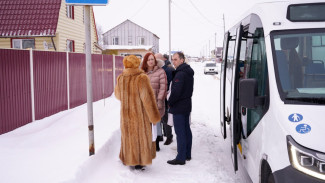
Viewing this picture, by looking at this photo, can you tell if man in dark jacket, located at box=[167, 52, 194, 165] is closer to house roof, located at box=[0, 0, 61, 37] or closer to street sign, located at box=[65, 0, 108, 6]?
street sign, located at box=[65, 0, 108, 6]

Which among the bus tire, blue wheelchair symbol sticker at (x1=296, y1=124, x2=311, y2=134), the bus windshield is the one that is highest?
the bus windshield

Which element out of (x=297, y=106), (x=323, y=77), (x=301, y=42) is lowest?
(x=297, y=106)

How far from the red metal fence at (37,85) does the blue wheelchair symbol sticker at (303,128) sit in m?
5.84

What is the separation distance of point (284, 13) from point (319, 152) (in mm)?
1746

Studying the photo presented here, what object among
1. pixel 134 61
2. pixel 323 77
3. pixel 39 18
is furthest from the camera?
pixel 39 18

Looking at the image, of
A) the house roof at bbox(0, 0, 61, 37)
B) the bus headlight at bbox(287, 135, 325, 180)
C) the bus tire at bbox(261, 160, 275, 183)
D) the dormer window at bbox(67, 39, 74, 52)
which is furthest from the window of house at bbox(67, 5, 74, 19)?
the bus headlight at bbox(287, 135, 325, 180)

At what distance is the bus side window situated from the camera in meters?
3.82

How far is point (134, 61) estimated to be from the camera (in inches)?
199

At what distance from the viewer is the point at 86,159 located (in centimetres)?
525

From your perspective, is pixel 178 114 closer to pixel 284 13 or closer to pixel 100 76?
pixel 284 13

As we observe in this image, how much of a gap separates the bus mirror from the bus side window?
7.9 inches

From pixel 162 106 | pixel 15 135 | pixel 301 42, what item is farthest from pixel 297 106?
pixel 15 135

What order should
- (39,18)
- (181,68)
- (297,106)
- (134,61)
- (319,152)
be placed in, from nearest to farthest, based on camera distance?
(319,152) < (297,106) < (134,61) < (181,68) < (39,18)

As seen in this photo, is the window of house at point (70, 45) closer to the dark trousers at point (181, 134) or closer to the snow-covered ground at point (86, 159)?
the snow-covered ground at point (86, 159)
